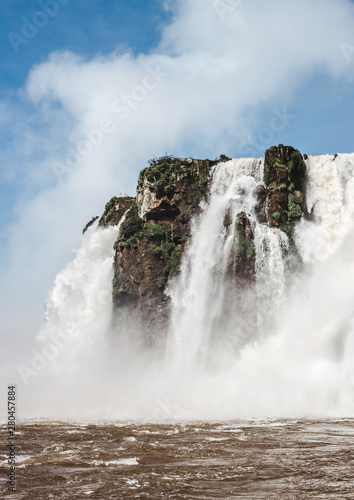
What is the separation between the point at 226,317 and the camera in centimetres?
3130

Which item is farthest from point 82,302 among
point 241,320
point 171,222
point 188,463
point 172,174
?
point 188,463

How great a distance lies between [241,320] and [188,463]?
2109cm

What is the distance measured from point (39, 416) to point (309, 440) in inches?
626

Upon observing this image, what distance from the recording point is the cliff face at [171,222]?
112 ft

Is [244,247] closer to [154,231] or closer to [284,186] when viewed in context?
[284,186]

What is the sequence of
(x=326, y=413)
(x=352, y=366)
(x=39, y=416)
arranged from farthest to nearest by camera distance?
(x=39, y=416), (x=352, y=366), (x=326, y=413)

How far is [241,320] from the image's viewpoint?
3062cm

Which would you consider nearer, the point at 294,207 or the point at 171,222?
the point at 294,207

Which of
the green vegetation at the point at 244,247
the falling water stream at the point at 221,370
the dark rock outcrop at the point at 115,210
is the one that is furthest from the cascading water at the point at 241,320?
the dark rock outcrop at the point at 115,210

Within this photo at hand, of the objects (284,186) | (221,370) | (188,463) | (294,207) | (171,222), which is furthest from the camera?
(171,222)

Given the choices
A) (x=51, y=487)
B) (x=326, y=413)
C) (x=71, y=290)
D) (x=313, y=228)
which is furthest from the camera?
(x=71, y=290)

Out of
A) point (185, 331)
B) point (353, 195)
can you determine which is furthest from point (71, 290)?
point (353, 195)

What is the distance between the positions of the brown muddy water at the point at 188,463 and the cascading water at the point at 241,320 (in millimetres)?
6527

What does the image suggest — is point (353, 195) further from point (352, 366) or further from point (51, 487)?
point (51, 487)
